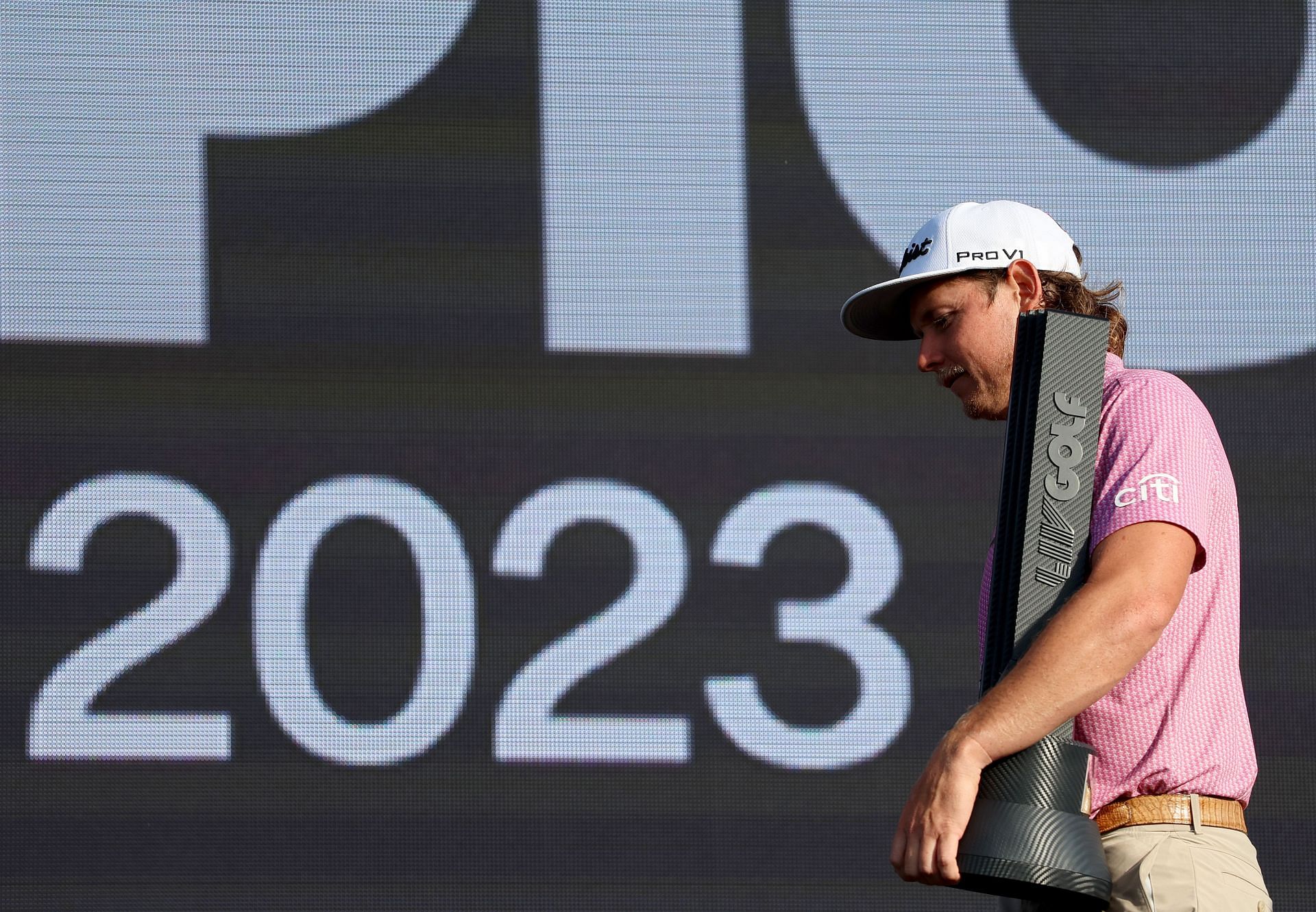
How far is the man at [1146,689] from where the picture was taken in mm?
1210

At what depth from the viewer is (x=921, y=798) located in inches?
47.2

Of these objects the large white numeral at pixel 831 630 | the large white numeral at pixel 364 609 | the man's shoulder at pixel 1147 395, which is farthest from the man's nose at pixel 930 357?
the large white numeral at pixel 364 609

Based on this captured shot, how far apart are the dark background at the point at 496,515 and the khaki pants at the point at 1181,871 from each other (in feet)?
4.69

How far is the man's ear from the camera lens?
1528mm

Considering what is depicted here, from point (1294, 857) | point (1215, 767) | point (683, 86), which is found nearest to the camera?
point (1215, 767)

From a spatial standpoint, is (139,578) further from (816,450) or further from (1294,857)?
(1294,857)

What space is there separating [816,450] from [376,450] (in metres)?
0.83

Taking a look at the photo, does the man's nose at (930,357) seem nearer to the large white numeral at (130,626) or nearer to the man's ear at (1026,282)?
the man's ear at (1026,282)

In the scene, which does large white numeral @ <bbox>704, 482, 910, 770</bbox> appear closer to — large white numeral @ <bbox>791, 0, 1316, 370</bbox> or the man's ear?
large white numeral @ <bbox>791, 0, 1316, 370</bbox>

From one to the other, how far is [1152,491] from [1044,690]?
0.69 feet

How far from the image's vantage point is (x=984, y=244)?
1560 mm

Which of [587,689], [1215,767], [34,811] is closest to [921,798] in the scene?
[1215,767]

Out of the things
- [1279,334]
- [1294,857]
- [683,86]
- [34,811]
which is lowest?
[1294,857]

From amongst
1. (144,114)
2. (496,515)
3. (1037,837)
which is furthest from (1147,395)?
(144,114)
